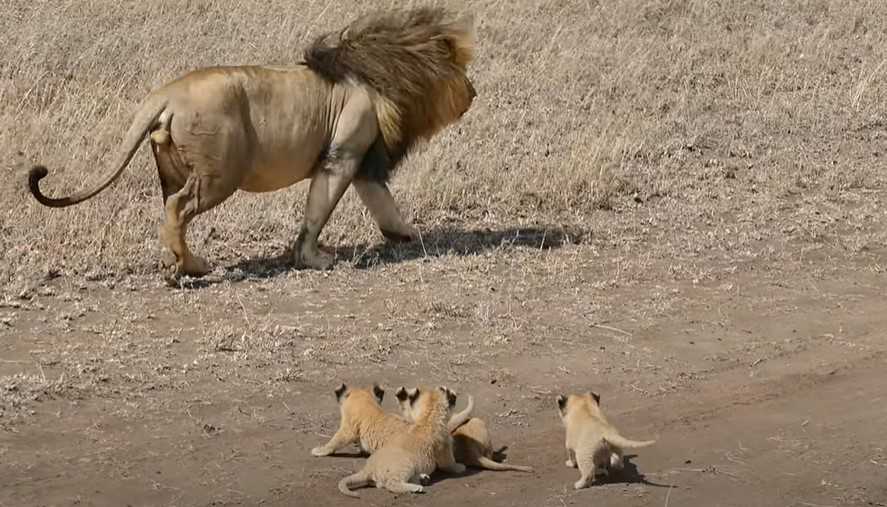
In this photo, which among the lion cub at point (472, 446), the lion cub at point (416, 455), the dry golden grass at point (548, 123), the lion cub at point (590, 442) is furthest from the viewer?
the dry golden grass at point (548, 123)

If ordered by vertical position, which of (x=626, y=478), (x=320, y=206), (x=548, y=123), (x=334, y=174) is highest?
(x=334, y=174)

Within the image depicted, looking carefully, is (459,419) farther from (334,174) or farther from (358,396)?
(334,174)

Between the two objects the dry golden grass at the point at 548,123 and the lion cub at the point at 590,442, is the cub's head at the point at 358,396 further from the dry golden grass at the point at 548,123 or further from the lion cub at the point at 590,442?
the dry golden grass at the point at 548,123

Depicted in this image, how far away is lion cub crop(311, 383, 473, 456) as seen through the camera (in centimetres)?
616

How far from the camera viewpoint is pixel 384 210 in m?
9.42

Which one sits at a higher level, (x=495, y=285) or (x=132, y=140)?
(x=132, y=140)

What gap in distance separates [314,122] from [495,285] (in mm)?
1406

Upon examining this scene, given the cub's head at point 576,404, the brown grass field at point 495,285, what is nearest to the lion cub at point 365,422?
the brown grass field at point 495,285

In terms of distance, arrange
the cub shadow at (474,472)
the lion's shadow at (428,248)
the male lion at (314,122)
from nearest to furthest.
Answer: the cub shadow at (474,472)
the male lion at (314,122)
the lion's shadow at (428,248)

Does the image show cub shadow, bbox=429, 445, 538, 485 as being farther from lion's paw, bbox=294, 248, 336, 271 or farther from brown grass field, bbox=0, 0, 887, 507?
lion's paw, bbox=294, 248, 336, 271

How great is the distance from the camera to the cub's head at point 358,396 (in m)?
6.34

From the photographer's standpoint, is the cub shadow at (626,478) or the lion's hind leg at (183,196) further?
the lion's hind leg at (183,196)

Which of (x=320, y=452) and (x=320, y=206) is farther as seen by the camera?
(x=320, y=206)

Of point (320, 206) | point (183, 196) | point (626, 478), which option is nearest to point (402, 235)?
point (320, 206)
